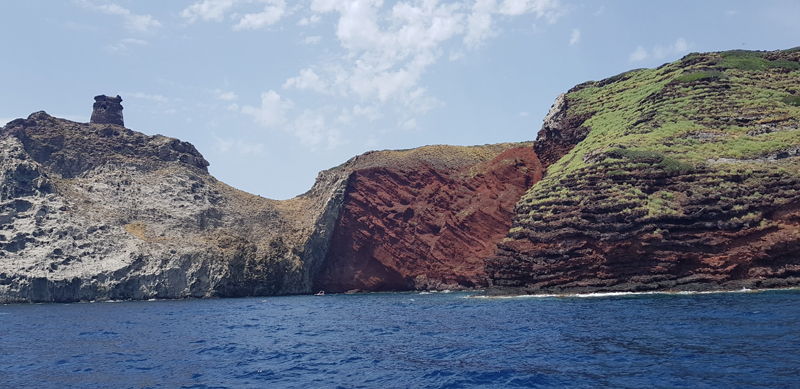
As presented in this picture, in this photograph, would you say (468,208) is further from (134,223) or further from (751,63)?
(134,223)

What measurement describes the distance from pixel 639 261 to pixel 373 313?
76.9 ft

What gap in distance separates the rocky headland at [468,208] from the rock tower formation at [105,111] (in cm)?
24

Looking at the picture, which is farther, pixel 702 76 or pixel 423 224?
pixel 423 224

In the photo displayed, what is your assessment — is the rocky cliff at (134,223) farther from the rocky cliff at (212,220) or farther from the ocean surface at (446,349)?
the ocean surface at (446,349)

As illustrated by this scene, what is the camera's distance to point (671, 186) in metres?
50.8

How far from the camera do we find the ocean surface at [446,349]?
17750 millimetres

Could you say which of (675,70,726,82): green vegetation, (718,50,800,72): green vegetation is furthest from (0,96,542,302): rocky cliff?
(718,50,800,72): green vegetation

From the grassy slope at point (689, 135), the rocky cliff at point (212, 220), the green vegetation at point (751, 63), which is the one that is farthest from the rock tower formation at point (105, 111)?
the green vegetation at point (751, 63)

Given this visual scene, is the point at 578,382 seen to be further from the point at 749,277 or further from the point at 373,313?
the point at 749,277

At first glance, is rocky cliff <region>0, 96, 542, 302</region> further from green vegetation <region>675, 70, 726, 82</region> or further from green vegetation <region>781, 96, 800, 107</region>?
green vegetation <region>781, 96, 800, 107</region>

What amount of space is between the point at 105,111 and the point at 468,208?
61.8 meters

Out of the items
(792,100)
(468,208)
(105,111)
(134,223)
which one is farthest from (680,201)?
(105,111)

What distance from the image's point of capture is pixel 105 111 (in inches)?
3642

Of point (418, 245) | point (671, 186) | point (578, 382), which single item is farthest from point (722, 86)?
point (578, 382)
